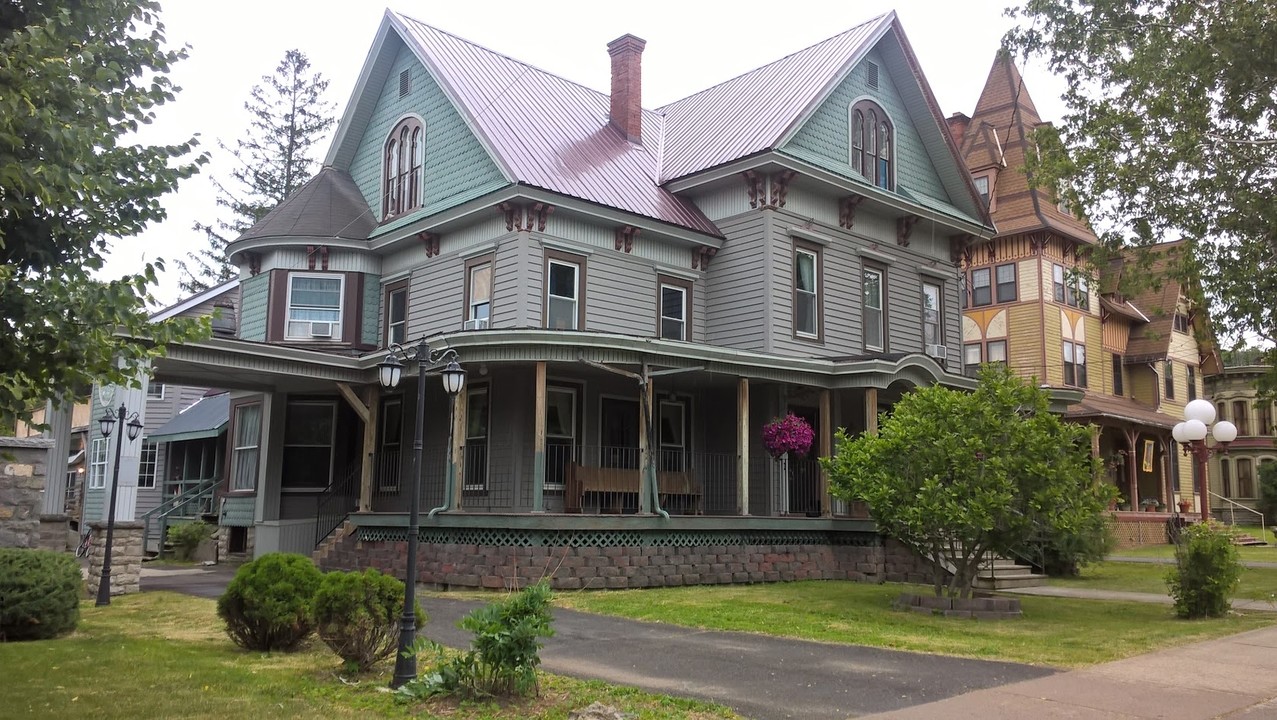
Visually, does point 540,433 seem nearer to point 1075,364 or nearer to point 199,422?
point 199,422

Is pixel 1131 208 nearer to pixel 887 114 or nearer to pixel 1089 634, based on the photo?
pixel 887 114

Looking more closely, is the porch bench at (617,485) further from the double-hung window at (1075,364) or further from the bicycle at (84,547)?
the double-hung window at (1075,364)

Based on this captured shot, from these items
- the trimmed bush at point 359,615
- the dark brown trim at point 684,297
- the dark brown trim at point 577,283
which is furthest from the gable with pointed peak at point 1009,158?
the trimmed bush at point 359,615

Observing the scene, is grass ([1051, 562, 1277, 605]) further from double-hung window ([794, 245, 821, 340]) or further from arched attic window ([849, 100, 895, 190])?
arched attic window ([849, 100, 895, 190])

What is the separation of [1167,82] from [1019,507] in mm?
9597

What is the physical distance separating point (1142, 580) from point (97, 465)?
27.8m

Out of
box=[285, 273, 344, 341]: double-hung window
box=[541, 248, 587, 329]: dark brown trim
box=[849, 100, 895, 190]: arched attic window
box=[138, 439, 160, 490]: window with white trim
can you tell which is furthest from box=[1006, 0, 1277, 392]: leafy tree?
box=[138, 439, 160, 490]: window with white trim

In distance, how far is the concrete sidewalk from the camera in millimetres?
8344

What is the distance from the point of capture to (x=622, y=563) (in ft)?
55.2

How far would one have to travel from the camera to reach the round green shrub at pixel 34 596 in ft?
37.2

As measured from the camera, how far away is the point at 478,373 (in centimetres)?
1936

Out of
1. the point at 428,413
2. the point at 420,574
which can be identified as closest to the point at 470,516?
the point at 420,574

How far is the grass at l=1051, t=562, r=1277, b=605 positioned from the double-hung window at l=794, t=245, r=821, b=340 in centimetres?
706

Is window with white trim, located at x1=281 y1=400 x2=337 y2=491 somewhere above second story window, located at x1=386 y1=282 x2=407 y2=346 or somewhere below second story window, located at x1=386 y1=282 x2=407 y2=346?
below
